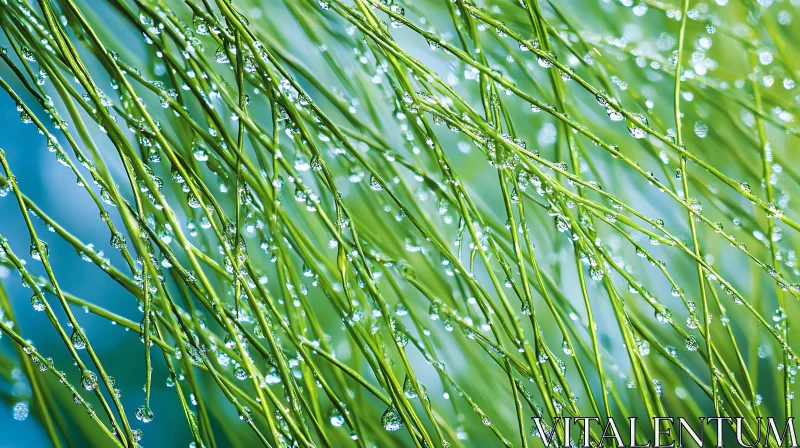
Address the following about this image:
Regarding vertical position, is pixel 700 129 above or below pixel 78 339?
above

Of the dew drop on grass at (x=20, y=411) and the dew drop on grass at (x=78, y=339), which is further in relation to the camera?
the dew drop on grass at (x=20, y=411)

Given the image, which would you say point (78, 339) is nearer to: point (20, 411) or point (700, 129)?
point (20, 411)

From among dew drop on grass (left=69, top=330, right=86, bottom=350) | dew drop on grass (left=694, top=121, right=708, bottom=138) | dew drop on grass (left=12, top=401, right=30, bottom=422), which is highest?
dew drop on grass (left=694, top=121, right=708, bottom=138)

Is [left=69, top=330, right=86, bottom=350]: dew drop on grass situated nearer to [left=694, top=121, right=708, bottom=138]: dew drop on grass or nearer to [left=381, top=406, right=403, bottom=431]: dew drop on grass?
[left=381, top=406, right=403, bottom=431]: dew drop on grass

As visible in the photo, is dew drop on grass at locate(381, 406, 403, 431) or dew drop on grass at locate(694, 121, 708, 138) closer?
dew drop on grass at locate(381, 406, 403, 431)

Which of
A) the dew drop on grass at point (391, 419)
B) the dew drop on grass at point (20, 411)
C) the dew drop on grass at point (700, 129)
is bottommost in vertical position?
the dew drop on grass at point (391, 419)

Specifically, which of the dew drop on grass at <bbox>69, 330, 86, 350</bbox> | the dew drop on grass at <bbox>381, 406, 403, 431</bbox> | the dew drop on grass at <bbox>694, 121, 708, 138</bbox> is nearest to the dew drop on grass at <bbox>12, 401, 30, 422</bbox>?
the dew drop on grass at <bbox>69, 330, 86, 350</bbox>

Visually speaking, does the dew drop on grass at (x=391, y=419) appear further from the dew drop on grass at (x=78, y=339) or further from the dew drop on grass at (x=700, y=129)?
the dew drop on grass at (x=700, y=129)

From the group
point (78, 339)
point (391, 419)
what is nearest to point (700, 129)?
point (391, 419)

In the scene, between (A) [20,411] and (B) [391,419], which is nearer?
(B) [391,419]

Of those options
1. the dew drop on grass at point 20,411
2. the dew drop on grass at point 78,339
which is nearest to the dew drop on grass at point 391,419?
the dew drop on grass at point 78,339

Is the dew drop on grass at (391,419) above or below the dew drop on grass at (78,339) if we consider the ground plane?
below

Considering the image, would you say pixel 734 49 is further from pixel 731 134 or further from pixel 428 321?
pixel 428 321
